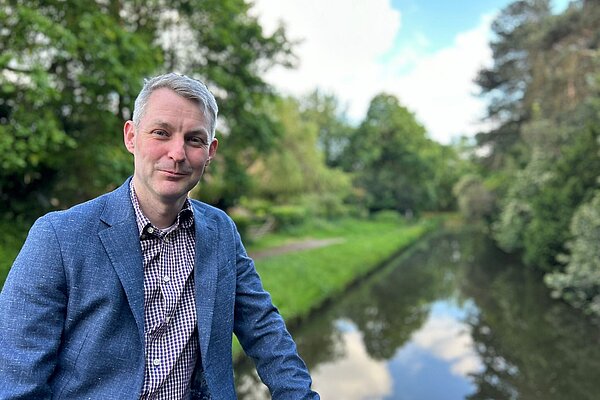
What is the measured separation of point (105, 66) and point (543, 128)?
14342 mm

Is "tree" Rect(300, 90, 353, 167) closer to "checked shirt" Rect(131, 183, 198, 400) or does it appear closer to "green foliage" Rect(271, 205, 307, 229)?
"green foliage" Rect(271, 205, 307, 229)

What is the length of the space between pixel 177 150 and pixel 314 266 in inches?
530

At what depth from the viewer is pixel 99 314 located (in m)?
1.21

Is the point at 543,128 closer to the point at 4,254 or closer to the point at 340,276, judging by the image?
the point at 340,276

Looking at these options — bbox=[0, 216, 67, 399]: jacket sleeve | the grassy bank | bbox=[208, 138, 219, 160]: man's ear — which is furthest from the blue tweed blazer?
the grassy bank

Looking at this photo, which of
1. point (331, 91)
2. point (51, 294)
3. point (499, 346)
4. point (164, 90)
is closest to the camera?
point (51, 294)

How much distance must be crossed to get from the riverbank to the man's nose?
7.13 metres

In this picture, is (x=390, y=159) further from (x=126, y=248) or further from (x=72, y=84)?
(x=126, y=248)

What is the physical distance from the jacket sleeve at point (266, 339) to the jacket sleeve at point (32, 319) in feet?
1.85

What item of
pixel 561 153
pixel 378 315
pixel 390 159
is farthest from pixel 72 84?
pixel 390 159

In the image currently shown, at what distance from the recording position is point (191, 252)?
1.43 meters

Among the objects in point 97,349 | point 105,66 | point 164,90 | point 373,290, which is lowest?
point 97,349

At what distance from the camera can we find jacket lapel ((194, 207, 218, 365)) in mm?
1332

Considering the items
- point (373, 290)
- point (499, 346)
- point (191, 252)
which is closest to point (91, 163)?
point (191, 252)
